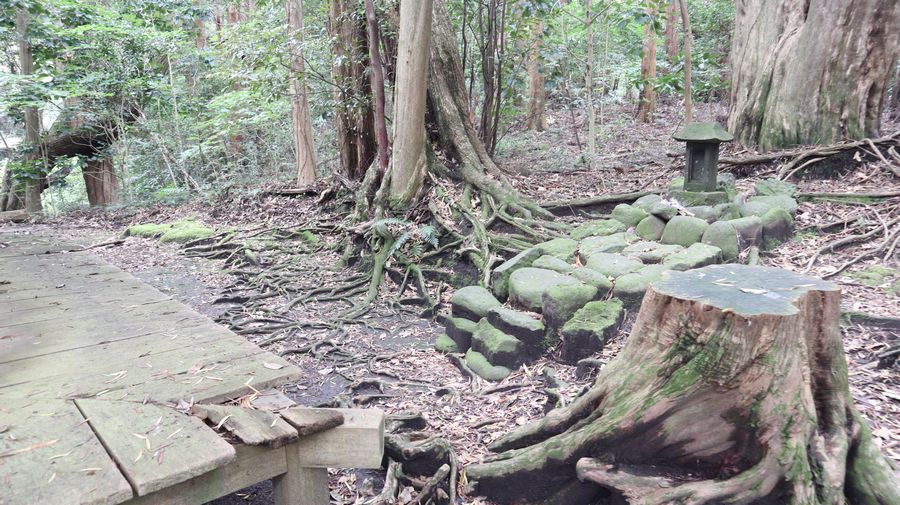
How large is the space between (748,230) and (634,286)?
1451 millimetres

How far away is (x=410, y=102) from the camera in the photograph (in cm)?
657

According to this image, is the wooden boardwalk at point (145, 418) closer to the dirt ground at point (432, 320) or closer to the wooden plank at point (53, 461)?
the wooden plank at point (53, 461)

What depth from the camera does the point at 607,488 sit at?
88.8 inches

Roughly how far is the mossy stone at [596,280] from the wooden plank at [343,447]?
2495 millimetres

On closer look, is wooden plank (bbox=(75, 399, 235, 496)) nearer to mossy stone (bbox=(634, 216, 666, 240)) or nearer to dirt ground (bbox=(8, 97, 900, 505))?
dirt ground (bbox=(8, 97, 900, 505))

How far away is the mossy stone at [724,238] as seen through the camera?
4660 mm

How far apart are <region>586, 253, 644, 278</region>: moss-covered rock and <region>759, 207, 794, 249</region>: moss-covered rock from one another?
1.34m

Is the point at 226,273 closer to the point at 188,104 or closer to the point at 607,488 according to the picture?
the point at 607,488

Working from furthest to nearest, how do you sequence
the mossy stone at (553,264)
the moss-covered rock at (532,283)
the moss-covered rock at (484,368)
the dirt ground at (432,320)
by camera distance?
the mossy stone at (553,264) < the moss-covered rock at (532,283) < the moss-covered rock at (484,368) < the dirt ground at (432,320)

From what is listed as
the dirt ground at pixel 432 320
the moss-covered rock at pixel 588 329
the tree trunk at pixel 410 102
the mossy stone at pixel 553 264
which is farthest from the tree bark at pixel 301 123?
the moss-covered rock at pixel 588 329

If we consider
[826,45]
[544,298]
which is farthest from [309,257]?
[826,45]

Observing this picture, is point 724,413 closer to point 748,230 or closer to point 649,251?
point 649,251

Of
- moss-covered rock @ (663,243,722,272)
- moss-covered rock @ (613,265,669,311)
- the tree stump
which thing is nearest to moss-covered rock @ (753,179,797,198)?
moss-covered rock @ (663,243,722,272)

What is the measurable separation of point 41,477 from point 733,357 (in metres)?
2.37
